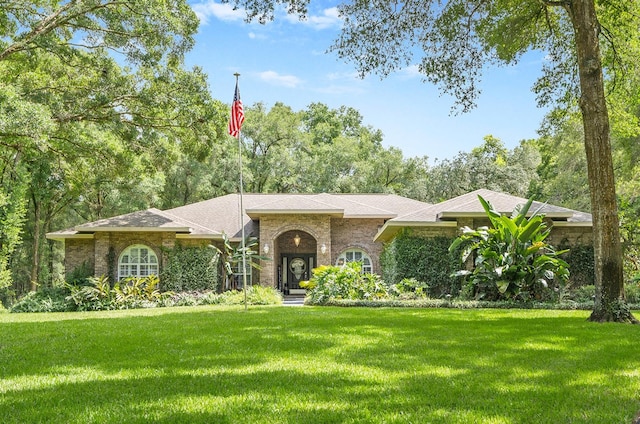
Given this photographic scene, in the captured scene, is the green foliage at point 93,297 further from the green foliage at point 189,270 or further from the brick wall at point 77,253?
the brick wall at point 77,253

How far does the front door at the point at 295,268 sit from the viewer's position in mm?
26766

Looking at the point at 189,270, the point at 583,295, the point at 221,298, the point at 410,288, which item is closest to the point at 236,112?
the point at 221,298

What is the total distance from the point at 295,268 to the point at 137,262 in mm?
8301

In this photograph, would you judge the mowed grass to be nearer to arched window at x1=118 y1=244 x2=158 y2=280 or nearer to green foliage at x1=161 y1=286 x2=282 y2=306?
green foliage at x1=161 y1=286 x2=282 y2=306

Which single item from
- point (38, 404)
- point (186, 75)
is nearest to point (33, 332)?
point (38, 404)

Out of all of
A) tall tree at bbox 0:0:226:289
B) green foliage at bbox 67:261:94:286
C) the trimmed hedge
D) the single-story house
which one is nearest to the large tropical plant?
the trimmed hedge

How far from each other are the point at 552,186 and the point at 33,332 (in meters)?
28.3

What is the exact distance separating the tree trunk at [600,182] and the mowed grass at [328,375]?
2.90 feet

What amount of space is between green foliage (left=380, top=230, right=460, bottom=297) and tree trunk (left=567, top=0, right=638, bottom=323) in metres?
8.10

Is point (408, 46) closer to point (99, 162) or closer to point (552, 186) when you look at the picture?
point (99, 162)

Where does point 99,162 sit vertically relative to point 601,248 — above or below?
above

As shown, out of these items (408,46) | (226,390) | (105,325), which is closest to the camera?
(226,390)

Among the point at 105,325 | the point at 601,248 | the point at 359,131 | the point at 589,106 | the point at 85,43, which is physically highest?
the point at 359,131

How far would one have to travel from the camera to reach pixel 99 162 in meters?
19.5
